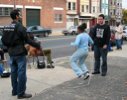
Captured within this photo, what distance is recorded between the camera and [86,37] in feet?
34.8

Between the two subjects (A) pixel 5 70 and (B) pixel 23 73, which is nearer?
(B) pixel 23 73

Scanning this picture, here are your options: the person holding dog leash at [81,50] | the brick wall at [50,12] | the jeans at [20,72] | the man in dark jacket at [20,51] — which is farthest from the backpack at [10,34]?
the brick wall at [50,12]

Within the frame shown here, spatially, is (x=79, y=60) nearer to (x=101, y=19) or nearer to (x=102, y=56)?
(x=102, y=56)

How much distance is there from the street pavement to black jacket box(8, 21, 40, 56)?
105 cm

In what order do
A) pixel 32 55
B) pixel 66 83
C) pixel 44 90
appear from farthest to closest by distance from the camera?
pixel 32 55 < pixel 66 83 < pixel 44 90

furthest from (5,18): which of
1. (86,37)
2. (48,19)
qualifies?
(86,37)

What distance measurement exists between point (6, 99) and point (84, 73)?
9.71 ft

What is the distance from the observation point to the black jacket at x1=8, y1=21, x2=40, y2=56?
8242 millimetres

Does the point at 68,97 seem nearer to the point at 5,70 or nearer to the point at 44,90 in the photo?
the point at 44,90

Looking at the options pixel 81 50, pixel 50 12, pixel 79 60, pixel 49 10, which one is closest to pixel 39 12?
pixel 49 10

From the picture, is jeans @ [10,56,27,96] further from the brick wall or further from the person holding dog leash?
the brick wall

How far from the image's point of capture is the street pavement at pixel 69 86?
8586 mm

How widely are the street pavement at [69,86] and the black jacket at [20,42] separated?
3.44 ft

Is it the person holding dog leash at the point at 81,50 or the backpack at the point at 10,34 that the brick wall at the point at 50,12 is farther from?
the backpack at the point at 10,34
